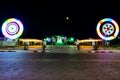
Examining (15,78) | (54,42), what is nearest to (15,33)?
(15,78)

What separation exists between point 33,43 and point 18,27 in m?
28.9

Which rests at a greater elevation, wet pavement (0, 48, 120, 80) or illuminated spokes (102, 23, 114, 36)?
illuminated spokes (102, 23, 114, 36)

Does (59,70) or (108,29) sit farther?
(108,29)

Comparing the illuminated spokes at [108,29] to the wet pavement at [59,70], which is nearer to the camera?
the wet pavement at [59,70]

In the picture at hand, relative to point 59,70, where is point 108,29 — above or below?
above

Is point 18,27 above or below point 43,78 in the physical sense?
above

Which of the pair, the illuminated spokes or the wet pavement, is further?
the illuminated spokes

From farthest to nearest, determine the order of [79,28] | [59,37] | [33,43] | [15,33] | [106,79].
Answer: [59,37] → [79,28] → [33,43] → [15,33] → [106,79]

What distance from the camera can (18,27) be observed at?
5044cm

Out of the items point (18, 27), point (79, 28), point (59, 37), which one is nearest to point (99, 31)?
point (18, 27)

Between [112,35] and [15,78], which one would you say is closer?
[15,78]

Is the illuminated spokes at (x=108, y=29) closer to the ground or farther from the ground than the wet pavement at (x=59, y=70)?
farther from the ground

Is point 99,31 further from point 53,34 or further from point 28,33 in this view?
point 53,34

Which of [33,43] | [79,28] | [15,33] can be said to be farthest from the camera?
[79,28]
